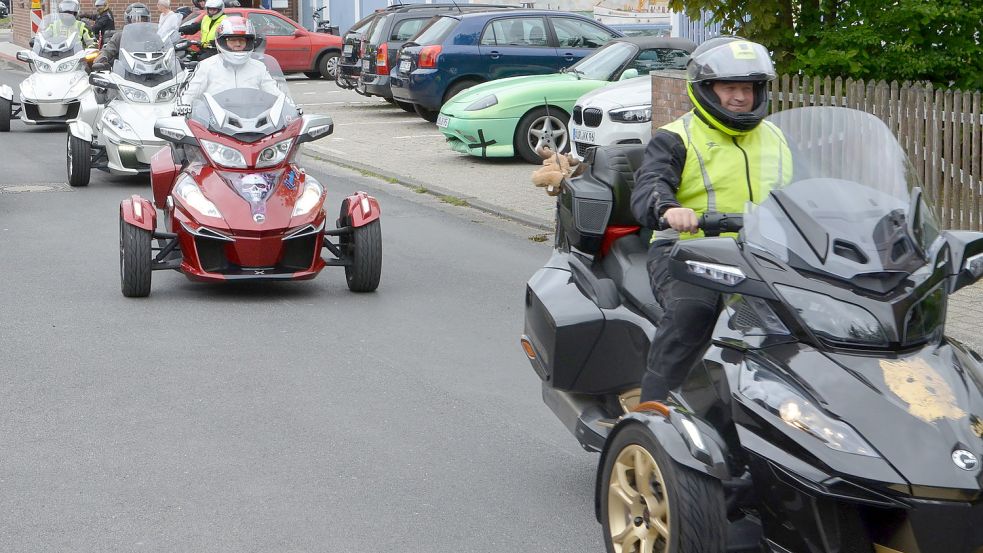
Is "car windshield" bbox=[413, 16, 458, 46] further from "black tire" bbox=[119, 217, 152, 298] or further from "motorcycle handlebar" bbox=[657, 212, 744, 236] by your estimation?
"motorcycle handlebar" bbox=[657, 212, 744, 236]

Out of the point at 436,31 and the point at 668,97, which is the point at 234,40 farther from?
the point at 436,31

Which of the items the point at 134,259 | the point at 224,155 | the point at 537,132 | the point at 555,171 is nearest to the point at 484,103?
the point at 537,132

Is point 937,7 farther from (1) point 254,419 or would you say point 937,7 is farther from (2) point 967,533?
(2) point 967,533

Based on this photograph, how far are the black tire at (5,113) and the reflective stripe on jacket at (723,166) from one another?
57.0ft

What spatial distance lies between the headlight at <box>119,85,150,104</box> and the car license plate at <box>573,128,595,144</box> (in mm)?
4537

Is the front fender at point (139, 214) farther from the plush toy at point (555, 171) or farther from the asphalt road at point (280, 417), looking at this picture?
the plush toy at point (555, 171)

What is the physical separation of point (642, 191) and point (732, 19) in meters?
8.58

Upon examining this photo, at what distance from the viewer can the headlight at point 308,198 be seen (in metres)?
8.90

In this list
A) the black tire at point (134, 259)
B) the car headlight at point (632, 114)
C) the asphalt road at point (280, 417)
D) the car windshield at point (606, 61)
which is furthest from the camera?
the car windshield at point (606, 61)

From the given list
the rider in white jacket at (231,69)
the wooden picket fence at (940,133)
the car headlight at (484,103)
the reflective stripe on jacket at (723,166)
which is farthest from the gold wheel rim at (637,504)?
the car headlight at (484,103)

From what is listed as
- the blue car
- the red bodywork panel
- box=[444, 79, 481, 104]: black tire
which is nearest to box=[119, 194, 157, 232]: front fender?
the red bodywork panel

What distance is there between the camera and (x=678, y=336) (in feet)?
14.1

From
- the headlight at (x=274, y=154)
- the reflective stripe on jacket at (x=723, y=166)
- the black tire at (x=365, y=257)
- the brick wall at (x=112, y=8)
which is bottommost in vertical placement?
the black tire at (x=365, y=257)

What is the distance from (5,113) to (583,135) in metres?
9.73
